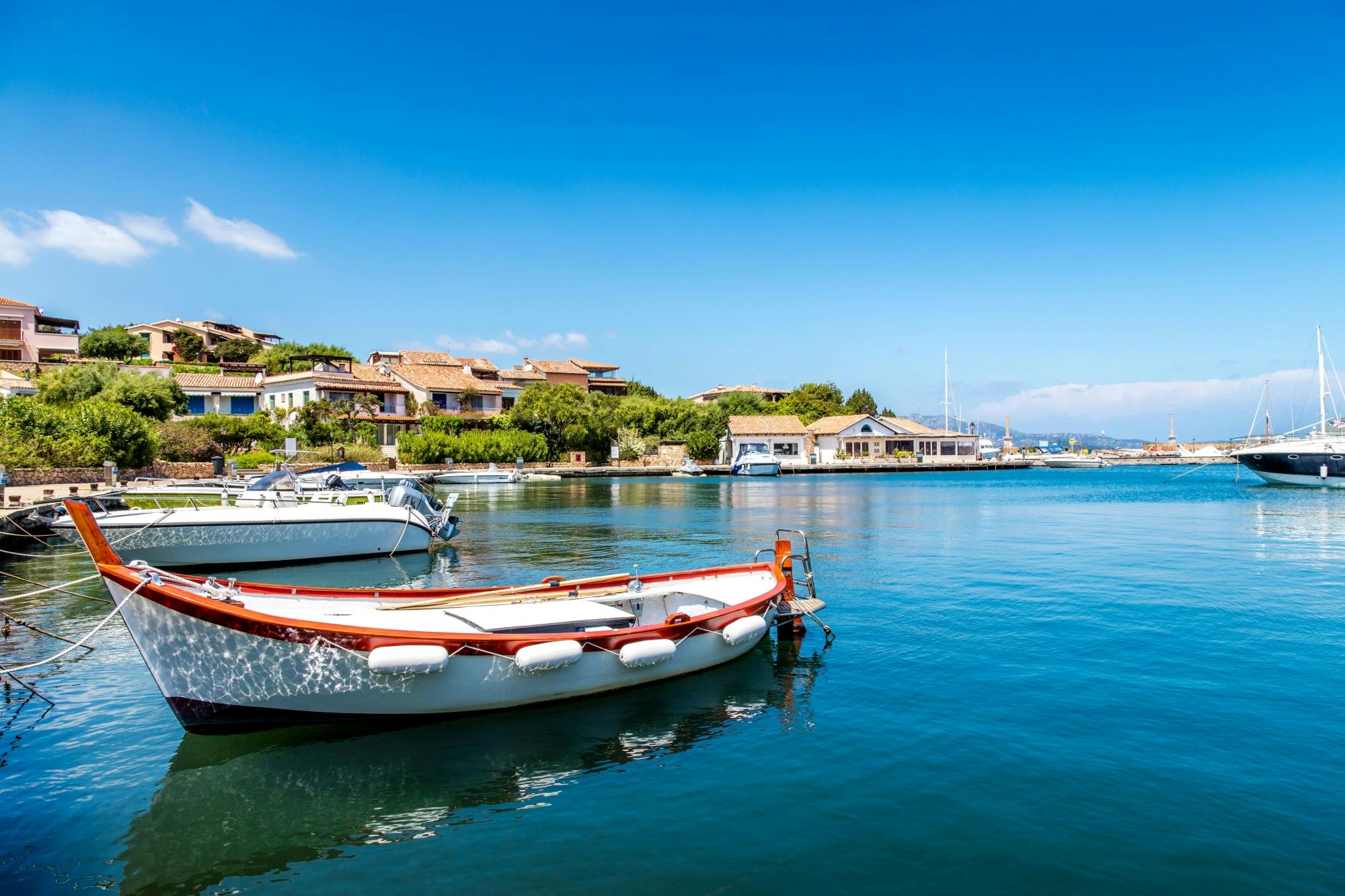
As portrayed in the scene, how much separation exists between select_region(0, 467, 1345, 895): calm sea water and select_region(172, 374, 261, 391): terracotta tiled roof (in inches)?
1985

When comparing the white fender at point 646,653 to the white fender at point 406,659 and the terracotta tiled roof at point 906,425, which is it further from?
the terracotta tiled roof at point 906,425

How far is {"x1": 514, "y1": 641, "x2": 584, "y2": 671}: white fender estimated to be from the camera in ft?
30.7

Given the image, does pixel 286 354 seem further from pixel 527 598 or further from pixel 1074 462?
pixel 1074 462

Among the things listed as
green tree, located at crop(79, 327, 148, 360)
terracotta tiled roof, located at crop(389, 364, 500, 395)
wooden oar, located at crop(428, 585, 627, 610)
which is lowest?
wooden oar, located at crop(428, 585, 627, 610)

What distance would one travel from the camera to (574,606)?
1127cm

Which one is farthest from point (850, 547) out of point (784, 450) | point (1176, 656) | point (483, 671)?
point (784, 450)

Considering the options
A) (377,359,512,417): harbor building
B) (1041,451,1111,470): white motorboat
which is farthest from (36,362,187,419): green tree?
(1041,451,1111,470): white motorboat

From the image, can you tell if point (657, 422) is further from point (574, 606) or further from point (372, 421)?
point (574, 606)

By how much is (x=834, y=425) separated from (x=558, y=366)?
3635 cm

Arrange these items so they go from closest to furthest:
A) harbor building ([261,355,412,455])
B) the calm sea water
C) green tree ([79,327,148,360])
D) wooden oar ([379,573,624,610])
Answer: the calm sea water → wooden oar ([379,573,624,610]) → harbor building ([261,355,412,455]) → green tree ([79,327,148,360])

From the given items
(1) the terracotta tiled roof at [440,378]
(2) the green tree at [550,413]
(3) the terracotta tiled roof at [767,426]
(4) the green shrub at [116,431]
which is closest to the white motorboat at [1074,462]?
(3) the terracotta tiled roof at [767,426]

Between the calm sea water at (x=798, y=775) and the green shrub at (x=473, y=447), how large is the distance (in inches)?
1810

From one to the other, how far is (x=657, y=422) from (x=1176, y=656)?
240ft

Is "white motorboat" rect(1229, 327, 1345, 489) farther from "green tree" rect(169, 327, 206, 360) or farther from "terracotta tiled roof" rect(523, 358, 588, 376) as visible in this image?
"green tree" rect(169, 327, 206, 360)
